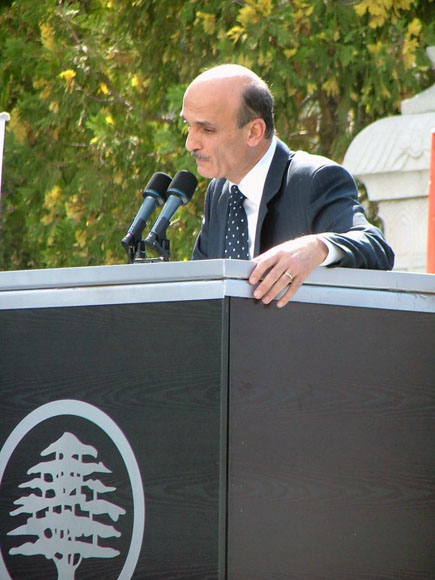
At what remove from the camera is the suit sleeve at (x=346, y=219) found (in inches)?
101

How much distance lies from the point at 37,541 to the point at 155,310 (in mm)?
537

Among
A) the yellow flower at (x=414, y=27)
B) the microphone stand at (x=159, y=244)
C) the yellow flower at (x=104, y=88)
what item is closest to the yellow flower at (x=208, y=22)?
the yellow flower at (x=414, y=27)

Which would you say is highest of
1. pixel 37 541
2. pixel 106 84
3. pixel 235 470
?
pixel 106 84

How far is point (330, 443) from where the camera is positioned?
91.0 inches

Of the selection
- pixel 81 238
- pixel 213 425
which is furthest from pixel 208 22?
pixel 213 425

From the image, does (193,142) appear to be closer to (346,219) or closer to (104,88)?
(346,219)

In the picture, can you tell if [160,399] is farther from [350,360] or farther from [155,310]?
[350,360]

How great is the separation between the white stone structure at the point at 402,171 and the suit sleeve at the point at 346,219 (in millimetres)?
2201

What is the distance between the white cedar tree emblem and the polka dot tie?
810mm

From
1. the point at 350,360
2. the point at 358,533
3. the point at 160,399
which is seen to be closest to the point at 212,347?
the point at 160,399

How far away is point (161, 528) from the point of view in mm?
2232

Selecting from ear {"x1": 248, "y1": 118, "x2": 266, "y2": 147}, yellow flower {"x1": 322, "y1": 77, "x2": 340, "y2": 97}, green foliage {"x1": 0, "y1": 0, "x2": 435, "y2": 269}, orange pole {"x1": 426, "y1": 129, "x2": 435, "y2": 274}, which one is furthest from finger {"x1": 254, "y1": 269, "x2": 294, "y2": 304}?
yellow flower {"x1": 322, "y1": 77, "x2": 340, "y2": 97}

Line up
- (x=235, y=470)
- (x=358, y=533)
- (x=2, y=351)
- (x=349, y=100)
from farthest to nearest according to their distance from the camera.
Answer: (x=349, y=100) → (x=2, y=351) → (x=358, y=533) → (x=235, y=470)

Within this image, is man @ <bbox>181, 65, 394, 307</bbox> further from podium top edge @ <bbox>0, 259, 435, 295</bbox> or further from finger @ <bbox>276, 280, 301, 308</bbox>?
finger @ <bbox>276, 280, 301, 308</bbox>
